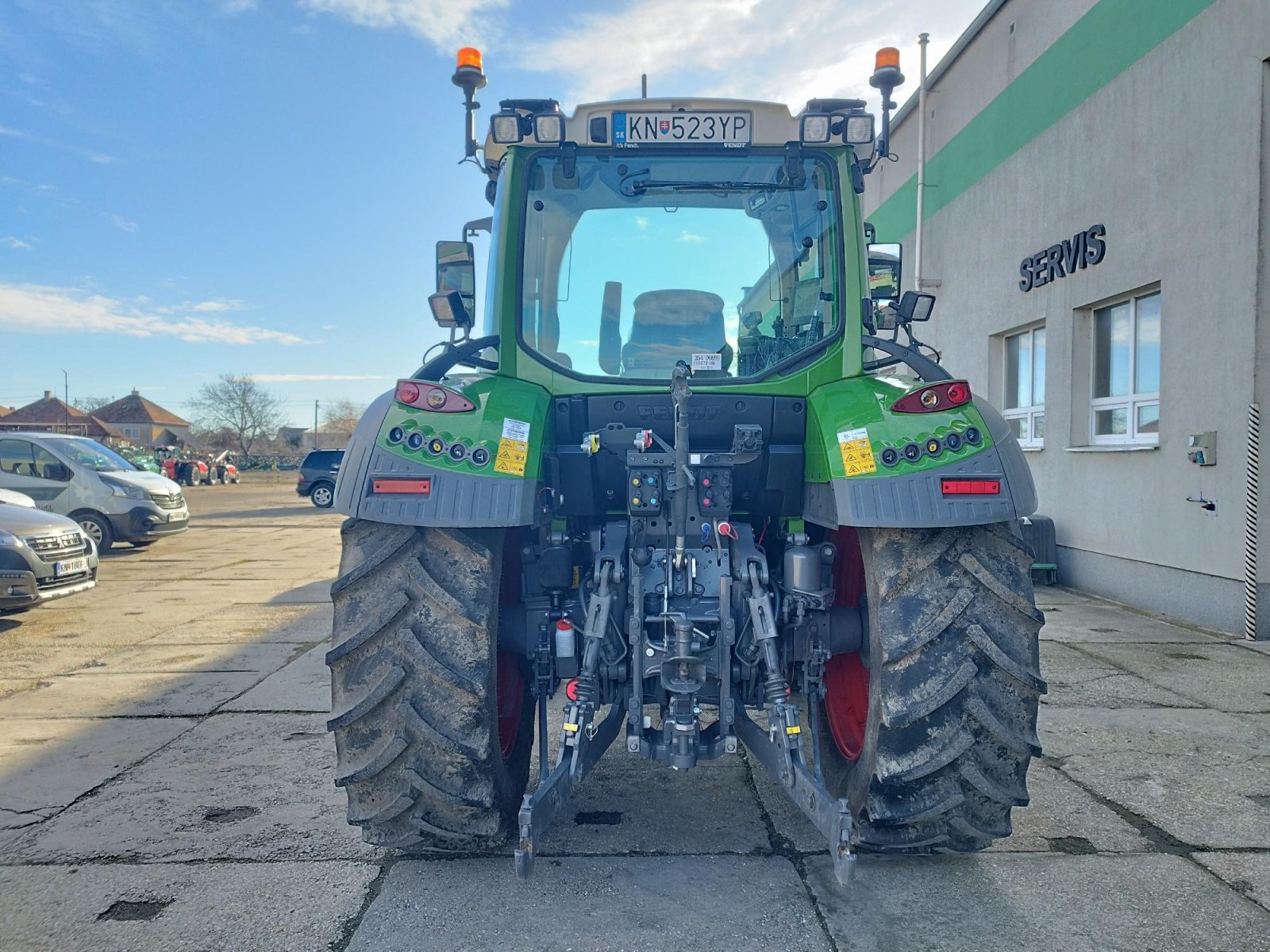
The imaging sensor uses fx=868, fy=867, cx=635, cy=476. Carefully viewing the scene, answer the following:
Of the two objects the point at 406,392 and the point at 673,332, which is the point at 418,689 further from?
the point at 673,332

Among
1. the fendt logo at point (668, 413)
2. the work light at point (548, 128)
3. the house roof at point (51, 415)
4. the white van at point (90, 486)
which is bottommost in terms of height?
the white van at point (90, 486)

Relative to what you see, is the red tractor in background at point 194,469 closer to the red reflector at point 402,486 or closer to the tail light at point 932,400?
the red reflector at point 402,486

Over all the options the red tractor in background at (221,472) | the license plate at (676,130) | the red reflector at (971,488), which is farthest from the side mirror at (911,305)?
the red tractor in background at (221,472)

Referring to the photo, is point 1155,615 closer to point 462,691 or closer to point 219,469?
point 462,691

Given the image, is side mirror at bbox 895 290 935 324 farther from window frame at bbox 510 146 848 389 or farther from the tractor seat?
the tractor seat

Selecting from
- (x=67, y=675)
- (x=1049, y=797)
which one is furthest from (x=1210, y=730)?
(x=67, y=675)

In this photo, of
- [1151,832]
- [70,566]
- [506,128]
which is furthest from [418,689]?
[70,566]

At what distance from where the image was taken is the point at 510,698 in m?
3.59

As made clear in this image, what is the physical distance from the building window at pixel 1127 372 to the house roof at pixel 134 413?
96457mm

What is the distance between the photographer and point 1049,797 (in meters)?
3.76

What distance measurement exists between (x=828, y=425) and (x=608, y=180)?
1.42 meters

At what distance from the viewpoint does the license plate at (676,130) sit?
3.44 metres

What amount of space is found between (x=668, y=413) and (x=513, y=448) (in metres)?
0.77

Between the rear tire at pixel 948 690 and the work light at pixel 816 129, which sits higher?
the work light at pixel 816 129
